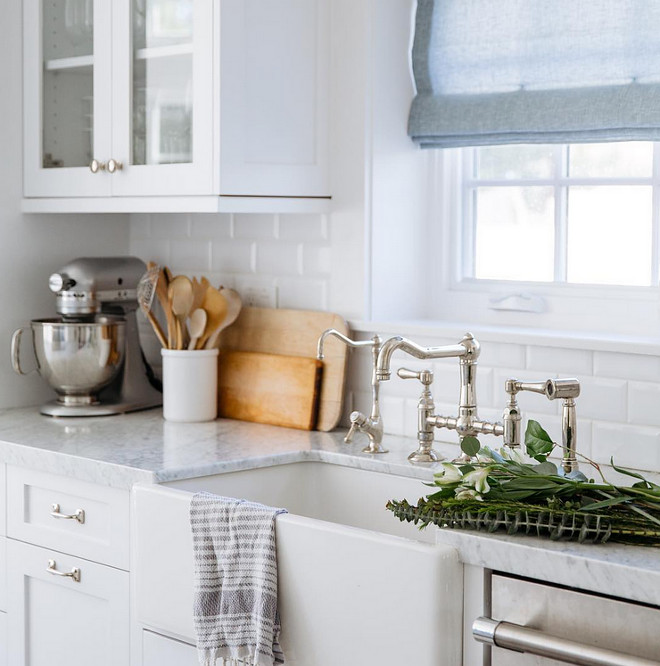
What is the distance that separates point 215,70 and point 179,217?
0.72m

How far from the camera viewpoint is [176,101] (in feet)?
8.42

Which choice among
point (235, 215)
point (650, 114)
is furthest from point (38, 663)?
point (650, 114)

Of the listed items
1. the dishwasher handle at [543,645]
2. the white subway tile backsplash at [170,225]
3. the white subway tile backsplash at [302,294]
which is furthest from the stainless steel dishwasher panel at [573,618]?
the white subway tile backsplash at [170,225]

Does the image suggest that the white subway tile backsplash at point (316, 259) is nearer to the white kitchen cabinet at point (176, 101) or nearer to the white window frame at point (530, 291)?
the white kitchen cabinet at point (176, 101)

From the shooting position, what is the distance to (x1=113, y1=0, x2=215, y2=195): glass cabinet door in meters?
2.49

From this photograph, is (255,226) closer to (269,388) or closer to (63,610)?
(269,388)

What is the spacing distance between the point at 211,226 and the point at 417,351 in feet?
3.21

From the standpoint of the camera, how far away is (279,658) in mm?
1823

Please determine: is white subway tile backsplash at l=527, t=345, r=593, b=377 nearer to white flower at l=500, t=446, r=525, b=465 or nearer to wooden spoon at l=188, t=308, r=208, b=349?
white flower at l=500, t=446, r=525, b=465

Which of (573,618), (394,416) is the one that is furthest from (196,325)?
(573,618)

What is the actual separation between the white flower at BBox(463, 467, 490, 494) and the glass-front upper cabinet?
1.07 m

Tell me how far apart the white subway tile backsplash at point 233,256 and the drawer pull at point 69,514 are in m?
0.85

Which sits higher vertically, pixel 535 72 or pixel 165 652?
pixel 535 72

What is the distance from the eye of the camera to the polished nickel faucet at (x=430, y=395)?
2252 millimetres
